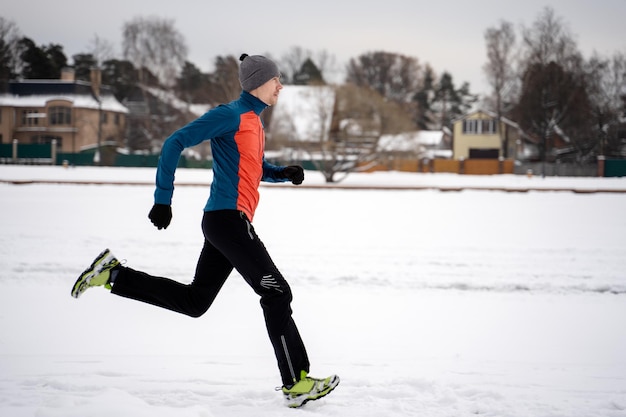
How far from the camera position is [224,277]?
10.2 ft

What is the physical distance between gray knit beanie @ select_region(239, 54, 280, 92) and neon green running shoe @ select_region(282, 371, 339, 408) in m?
1.49

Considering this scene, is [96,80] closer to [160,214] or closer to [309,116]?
[309,116]

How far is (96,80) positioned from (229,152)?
173 feet

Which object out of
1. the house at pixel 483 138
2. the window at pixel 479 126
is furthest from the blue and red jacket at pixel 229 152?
the window at pixel 479 126

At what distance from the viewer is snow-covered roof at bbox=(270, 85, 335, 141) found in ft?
99.5

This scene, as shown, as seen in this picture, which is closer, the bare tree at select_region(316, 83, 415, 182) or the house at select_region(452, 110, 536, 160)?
the bare tree at select_region(316, 83, 415, 182)

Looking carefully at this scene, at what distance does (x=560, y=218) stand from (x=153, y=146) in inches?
1713

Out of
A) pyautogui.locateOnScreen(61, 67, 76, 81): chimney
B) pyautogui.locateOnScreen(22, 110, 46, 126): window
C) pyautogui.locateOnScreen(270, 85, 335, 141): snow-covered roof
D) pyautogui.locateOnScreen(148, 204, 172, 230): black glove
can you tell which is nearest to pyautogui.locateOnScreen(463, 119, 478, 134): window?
pyautogui.locateOnScreen(270, 85, 335, 141): snow-covered roof

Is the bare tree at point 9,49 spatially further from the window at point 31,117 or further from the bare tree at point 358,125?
the bare tree at point 358,125

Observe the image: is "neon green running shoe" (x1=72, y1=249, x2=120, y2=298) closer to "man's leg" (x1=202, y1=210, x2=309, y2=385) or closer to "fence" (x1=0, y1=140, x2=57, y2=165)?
"man's leg" (x1=202, y1=210, x2=309, y2=385)

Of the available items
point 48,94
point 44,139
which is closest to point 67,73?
point 48,94

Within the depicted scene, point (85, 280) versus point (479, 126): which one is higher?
point (479, 126)

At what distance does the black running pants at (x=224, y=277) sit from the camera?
284cm

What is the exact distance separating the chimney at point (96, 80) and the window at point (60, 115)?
9.44 ft
